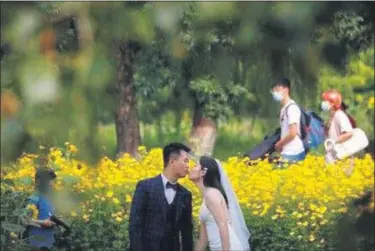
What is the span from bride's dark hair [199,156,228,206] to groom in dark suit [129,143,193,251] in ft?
0.63

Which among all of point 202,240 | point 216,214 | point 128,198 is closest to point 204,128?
point 128,198

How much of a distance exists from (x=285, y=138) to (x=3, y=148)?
798 cm

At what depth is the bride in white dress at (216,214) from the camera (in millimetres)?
6324

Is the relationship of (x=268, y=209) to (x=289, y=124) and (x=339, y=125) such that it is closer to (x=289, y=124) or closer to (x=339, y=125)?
(x=289, y=124)

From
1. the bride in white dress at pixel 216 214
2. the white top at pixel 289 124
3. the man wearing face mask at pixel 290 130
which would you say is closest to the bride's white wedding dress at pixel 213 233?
the bride in white dress at pixel 216 214

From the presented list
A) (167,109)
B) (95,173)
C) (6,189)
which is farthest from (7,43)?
(167,109)

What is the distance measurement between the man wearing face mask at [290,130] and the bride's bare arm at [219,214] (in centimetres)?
300

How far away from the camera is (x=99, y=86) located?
183 cm

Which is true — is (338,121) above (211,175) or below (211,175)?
above

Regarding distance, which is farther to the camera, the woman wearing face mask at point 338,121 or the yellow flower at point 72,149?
the woman wearing face mask at point 338,121

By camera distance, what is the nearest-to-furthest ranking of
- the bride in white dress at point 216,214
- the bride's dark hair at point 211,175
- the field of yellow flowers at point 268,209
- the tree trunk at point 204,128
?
the bride in white dress at point 216,214
the bride's dark hair at point 211,175
the field of yellow flowers at point 268,209
the tree trunk at point 204,128

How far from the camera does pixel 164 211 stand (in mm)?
6207

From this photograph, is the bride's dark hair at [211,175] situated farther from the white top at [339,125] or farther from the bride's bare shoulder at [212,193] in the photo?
the white top at [339,125]

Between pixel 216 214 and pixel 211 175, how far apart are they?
299 mm
